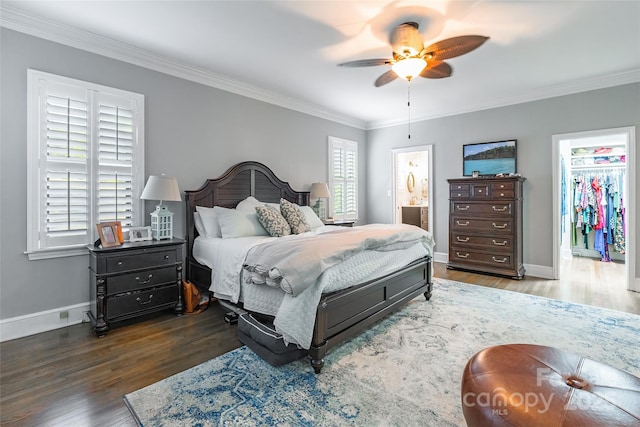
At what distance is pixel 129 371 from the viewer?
2193 millimetres

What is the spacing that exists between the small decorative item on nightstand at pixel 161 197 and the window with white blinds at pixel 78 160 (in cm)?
26

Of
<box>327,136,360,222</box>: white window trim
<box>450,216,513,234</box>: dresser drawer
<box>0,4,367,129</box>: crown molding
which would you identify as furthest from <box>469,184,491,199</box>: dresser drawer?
<box>0,4,367,129</box>: crown molding

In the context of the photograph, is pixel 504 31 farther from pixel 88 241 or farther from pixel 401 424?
pixel 88 241

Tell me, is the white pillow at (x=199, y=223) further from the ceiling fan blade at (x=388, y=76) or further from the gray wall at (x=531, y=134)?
the gray wall at (x=531, y=134)

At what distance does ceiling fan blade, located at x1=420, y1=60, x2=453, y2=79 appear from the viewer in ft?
10.1

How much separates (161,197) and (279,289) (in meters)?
1.75

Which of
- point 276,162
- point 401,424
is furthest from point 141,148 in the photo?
point 401,424

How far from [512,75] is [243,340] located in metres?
4.60

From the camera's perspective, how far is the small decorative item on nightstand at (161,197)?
3191 millimetres

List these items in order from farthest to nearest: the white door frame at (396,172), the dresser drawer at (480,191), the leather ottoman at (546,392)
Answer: the white door frame at (396,172) < the dresser drawer at (480,191) < the leather ottoman at (546,392)

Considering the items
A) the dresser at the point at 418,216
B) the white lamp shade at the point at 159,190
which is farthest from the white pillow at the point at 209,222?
the dresser at the point at 418,216

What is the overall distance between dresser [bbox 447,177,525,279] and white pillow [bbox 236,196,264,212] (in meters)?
3.29

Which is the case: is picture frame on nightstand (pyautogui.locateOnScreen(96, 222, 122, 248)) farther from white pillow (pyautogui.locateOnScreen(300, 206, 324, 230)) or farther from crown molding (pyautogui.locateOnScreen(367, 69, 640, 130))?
crown molding (pyautogui.locateOnScreen(367, 69, 640, 130))

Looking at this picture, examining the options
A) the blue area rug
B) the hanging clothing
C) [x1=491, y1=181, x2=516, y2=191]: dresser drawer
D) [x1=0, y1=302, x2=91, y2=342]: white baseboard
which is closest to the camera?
the blue area rug
